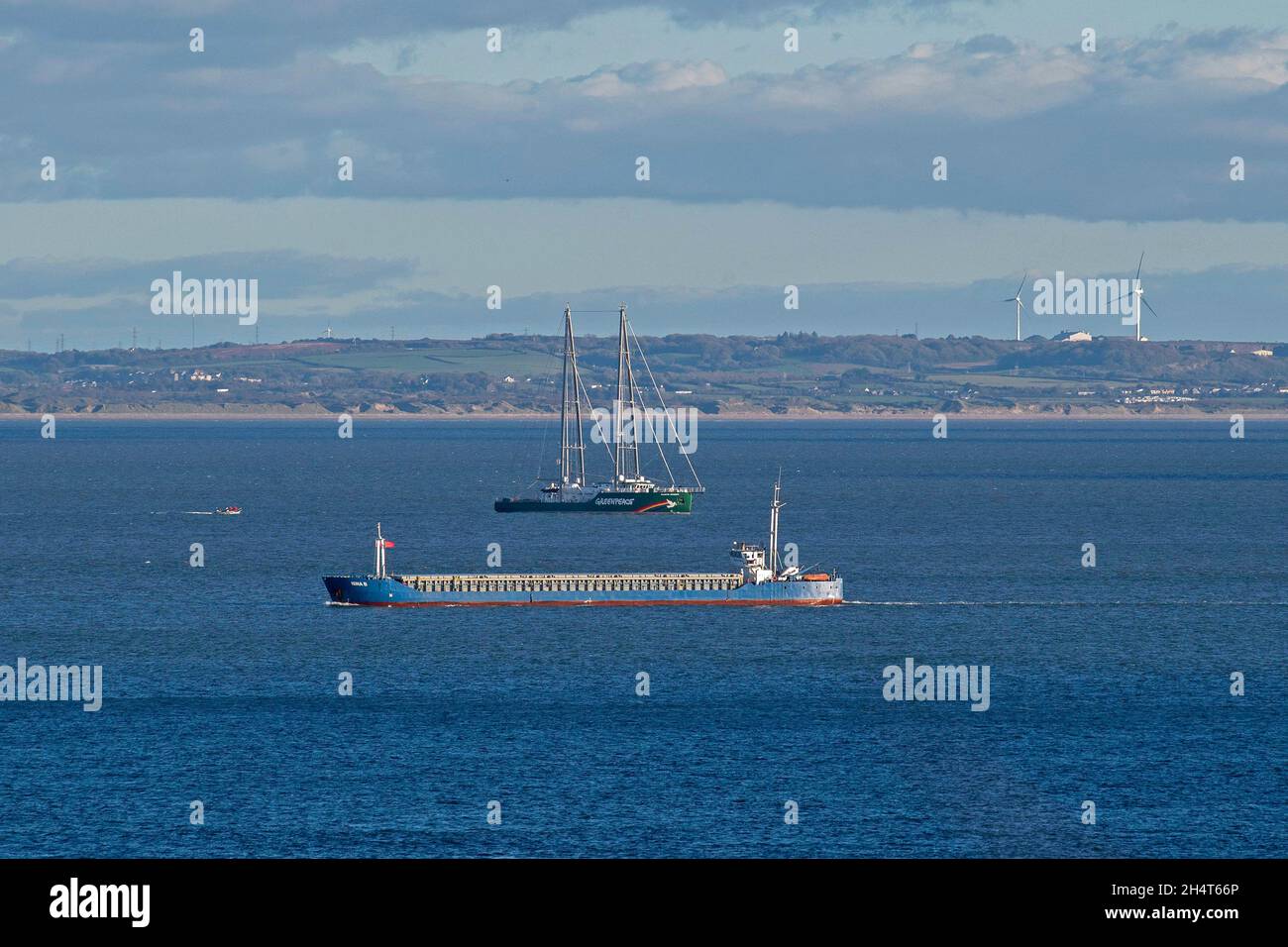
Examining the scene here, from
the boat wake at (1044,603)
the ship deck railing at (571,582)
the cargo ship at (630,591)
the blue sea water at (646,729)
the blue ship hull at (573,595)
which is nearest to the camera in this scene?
the blue sea water at (646,729)

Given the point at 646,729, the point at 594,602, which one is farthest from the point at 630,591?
the point at 646,729

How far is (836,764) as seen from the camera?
85312 mm

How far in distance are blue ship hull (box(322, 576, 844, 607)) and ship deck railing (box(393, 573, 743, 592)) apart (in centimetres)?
131

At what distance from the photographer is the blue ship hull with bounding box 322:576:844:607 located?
486 ft

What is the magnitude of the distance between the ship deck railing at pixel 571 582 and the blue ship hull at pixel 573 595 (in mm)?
1312

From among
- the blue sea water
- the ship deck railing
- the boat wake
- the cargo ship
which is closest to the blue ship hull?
the cargo ship

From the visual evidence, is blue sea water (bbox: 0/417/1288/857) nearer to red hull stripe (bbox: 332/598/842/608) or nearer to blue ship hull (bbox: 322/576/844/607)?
red hull stripe (bbox: 332/598/842/608)

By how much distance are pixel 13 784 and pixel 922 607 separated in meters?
87.3

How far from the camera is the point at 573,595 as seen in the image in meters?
150

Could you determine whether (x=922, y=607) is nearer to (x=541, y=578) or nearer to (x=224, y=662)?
(x=541, y=578)

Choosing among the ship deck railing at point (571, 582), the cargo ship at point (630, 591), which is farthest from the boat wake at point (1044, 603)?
the ship deck railing at point (571, 582)

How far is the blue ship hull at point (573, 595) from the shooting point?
148250mm

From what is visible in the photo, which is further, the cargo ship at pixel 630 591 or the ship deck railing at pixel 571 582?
the ship deck railing at pixel 571 582

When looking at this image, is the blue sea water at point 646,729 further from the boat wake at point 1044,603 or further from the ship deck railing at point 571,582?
the ship deck railing at point 571,582
